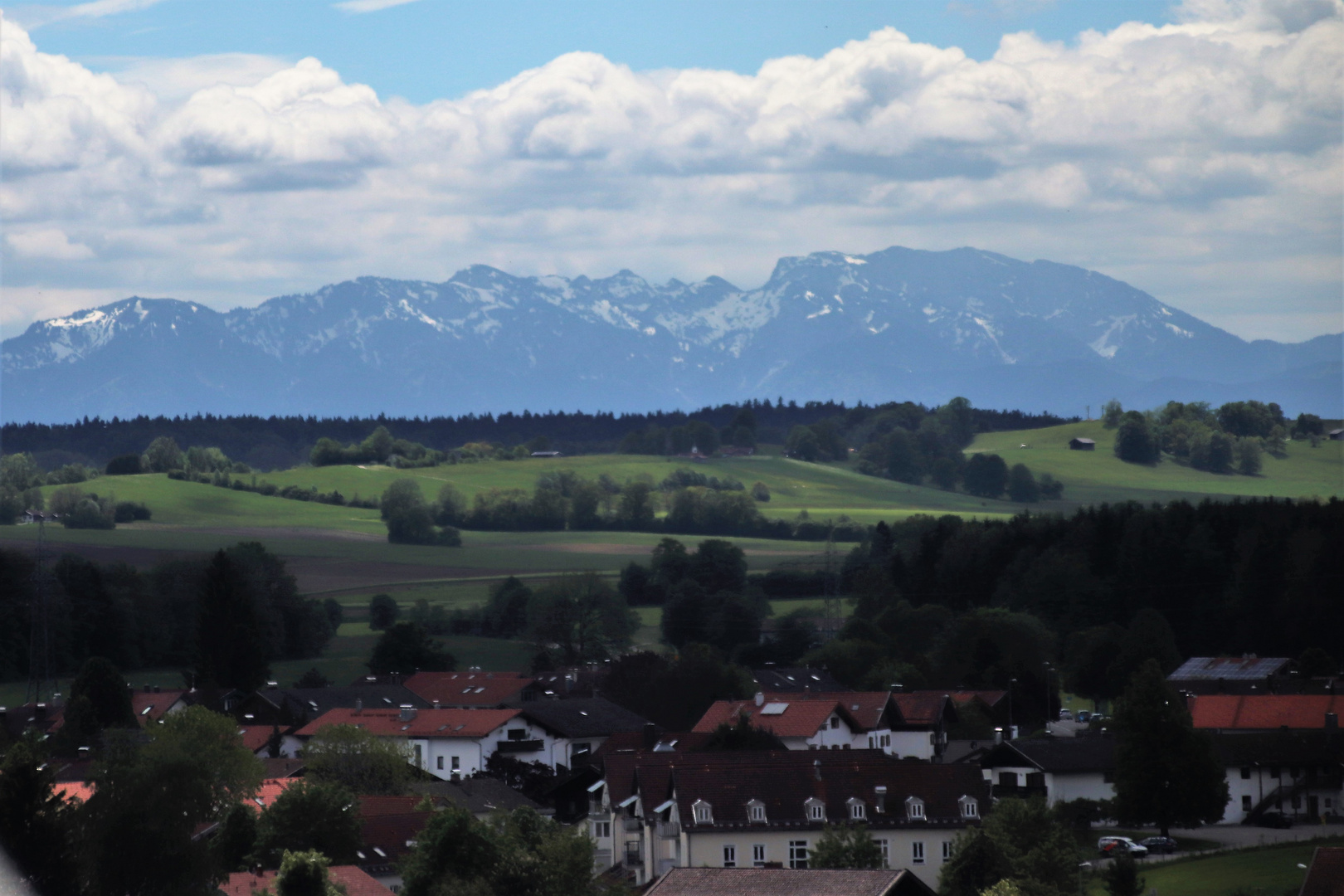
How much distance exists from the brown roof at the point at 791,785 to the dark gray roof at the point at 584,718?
757 inches

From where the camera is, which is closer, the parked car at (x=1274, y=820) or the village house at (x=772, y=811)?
the village house at (x=772, y=811)

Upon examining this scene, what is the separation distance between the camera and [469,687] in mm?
81875

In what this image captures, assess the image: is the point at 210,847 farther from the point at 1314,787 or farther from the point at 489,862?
the point at 1314,787

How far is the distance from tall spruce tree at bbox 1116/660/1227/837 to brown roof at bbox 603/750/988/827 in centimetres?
547

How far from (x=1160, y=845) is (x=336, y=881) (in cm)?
2406

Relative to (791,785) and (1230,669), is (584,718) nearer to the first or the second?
(791,785)

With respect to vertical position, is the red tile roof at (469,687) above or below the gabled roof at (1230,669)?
below

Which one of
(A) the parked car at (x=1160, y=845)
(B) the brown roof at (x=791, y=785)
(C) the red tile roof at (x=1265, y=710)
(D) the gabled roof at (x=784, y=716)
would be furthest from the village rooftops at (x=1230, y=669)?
(B) the brown roof at (x=791, y=785)

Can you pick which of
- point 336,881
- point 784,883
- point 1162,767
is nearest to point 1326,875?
point 784,883

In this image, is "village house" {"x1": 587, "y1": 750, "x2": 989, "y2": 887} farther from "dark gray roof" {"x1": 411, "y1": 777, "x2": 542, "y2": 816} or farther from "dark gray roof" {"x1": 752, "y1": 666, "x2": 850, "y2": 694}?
"dark gray roof" {"x1": 752, "y1": 666, "x2": 850, "y2": 694}

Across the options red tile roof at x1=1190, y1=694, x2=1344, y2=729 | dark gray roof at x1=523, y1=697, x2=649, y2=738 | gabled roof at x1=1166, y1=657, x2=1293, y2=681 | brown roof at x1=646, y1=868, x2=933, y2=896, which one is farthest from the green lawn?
gabled roof at x1=1166, y1=657, x2=1293, y2=681

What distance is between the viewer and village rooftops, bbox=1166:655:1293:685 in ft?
263

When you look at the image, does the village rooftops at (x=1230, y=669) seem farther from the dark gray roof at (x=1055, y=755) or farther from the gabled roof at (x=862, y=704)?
the dark gray roof at (x=1055, y=755)

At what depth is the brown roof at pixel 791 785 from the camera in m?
47.5
